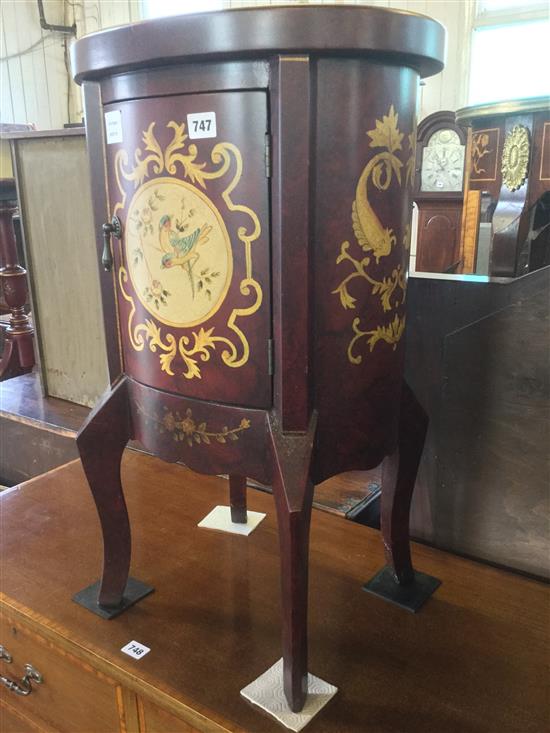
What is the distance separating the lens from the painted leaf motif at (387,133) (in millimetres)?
728

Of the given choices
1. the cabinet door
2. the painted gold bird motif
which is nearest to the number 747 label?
the cabinet door

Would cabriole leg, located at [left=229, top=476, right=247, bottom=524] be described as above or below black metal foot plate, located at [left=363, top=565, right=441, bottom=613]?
above

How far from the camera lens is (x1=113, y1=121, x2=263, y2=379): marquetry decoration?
74cm

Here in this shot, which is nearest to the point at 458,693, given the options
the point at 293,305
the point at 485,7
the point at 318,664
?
the point at 318,664

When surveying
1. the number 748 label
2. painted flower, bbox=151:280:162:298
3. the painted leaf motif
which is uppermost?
the painted leaf motif

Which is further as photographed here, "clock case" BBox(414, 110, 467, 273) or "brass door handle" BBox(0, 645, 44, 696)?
"clock case" BBox(414, 110, 467, 273)

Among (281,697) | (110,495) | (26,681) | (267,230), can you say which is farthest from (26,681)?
(267,230)

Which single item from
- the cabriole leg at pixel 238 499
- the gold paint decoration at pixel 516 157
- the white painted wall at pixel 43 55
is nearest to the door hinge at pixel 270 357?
the cabriole leg at pixel 238 499

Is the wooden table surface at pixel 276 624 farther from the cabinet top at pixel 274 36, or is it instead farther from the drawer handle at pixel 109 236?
the cabinet top at pixel 274 36

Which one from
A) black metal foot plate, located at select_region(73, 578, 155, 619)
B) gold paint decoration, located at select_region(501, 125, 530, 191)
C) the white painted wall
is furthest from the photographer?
the white painted wall

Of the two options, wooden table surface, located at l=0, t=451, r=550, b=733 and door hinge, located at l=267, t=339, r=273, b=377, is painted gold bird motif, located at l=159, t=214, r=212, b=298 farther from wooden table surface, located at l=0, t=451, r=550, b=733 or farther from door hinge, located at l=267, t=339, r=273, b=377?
wooden table surface, located at l=0, t=451, r=550, b=733

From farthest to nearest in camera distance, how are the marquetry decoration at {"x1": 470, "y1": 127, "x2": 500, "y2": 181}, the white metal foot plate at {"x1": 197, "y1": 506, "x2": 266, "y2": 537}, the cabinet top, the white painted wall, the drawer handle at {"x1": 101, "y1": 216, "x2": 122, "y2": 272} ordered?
1. the white painted wall
2. the marquetry decoration at {"x1": 470, "y1": 127, "x2": 500, "y2": 181}
3. the white metal foot plate at {"x1": 197, "y1": 506, "x2": 266, "y2": 537}
4. the drawer handle at {"x1": 101, "y1": 216, "x2": 122, "y2": 272}
5. the cabinet top

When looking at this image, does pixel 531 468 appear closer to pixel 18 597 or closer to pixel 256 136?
pixel 256 136

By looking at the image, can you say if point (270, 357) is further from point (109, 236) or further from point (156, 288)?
point (109, 236)
